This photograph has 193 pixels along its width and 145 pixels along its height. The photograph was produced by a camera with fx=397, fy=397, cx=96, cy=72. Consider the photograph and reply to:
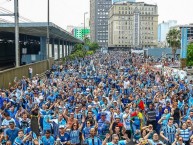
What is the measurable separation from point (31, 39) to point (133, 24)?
346 ft

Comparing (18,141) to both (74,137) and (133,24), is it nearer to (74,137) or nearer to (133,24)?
(74,137)

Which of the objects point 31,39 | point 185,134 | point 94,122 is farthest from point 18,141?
point 31,39

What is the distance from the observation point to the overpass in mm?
39600

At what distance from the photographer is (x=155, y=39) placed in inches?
7210

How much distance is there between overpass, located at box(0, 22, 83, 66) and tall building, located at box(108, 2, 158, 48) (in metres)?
89.8

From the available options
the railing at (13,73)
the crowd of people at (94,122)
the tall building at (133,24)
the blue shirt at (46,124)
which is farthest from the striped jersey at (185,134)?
the tall building at (133,24)

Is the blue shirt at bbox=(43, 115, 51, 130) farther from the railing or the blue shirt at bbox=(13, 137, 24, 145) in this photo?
the railing

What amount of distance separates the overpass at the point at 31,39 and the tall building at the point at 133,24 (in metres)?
89.8

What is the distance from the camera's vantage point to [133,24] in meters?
181

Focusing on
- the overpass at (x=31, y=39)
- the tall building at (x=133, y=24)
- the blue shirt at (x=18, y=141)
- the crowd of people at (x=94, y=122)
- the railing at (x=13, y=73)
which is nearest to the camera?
the blue shirt at (x=18, y=141)

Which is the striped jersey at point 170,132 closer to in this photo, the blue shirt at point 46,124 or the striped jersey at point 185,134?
the striped jersey at point 185,134

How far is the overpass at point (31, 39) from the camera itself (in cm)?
3960

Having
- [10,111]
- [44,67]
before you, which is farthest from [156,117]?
[44,67]

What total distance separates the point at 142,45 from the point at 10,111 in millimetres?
171959
